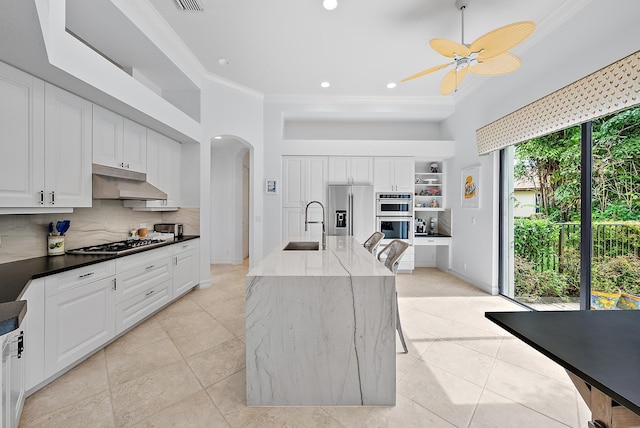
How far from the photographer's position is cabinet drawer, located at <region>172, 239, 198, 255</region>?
3304 millimetres

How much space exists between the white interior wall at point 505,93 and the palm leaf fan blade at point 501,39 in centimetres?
93

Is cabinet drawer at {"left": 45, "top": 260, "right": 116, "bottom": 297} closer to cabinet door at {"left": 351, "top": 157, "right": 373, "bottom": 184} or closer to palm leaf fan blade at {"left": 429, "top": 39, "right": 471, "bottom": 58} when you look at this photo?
palm leaf fan blade at {"left": 429, "top": 39, "right": 471, "bottom": 58}

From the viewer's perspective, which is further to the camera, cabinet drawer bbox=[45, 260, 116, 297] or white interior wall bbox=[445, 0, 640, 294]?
white interior wall bbox=[445, 0, 640, 294]

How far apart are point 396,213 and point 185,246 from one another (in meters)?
3.46

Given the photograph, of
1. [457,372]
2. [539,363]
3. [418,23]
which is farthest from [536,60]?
[457,372]

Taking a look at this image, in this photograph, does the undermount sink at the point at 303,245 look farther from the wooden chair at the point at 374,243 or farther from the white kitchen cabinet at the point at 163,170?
the white kitchen cabinet at the point at 163,170

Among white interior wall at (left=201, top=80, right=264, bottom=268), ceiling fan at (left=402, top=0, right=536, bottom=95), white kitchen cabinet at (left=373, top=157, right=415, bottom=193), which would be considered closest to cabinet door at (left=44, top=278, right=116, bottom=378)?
white interior wall at (left=201, top=80, right=264, bottom=268)

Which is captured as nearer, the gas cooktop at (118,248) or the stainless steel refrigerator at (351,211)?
the gas cooktop at (118,248)

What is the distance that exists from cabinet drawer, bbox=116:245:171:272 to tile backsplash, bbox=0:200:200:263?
0.57m

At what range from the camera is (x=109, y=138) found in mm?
2652

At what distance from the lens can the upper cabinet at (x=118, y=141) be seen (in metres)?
2.53

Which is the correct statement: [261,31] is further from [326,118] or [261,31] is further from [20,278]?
[20,278]

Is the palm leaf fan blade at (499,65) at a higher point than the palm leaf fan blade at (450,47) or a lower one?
lower

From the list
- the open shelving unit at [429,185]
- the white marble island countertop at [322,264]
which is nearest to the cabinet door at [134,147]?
the white marble island countertop at [322,264]
